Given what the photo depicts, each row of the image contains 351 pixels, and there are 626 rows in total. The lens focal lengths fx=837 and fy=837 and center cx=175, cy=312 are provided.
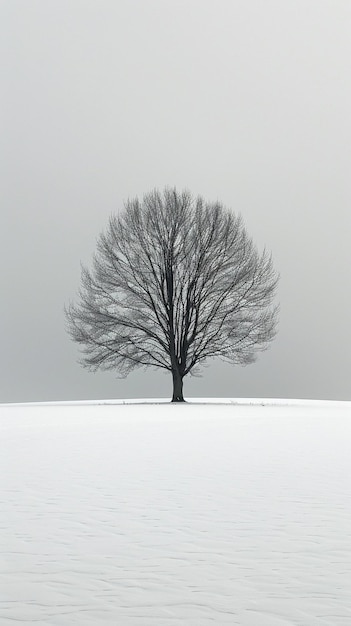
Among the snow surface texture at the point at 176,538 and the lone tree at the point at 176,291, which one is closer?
the snow surface texture at the point at 176,538

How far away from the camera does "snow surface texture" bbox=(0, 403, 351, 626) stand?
364cm

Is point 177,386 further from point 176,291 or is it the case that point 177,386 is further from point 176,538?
point 176,538

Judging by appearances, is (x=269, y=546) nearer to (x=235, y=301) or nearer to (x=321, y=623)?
(x=321, y=623)

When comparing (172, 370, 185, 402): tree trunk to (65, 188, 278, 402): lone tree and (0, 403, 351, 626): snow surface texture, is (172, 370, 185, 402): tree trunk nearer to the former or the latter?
(65, 188, 278, 402): lone tree

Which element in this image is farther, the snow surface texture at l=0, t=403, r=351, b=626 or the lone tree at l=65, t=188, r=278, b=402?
the lone tree at l=65, t=188, r=278, b=402

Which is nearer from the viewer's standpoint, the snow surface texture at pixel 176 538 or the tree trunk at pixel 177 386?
the snow surface texture at pixel 176 538

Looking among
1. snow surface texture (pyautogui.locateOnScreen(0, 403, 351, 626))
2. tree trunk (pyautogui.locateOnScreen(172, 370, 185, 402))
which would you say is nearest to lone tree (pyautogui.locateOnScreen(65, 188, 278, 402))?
tree trunk (pyautogui.locateOnScreen(172, 370, 185, 402))

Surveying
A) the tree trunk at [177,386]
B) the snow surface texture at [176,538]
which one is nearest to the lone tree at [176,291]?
the tree trunk at [177,386]

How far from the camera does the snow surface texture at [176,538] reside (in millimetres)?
3645

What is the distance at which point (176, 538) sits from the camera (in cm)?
526

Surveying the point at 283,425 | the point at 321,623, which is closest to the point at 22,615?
the point at 321,623

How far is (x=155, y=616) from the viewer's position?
11.4 feet

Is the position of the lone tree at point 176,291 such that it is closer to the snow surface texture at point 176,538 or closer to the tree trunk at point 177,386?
the tree trunk at point 177,386

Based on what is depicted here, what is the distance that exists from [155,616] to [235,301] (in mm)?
27810
